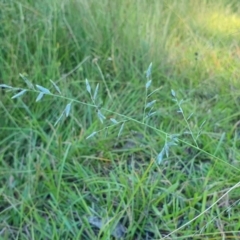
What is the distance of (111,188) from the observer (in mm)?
1779

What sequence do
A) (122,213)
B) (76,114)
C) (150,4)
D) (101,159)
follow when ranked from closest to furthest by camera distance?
(122,213) → (101,159) → (76,114) → (150,4)

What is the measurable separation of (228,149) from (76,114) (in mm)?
572

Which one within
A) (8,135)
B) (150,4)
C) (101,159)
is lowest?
(8,135)

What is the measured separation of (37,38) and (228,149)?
2.96 ft

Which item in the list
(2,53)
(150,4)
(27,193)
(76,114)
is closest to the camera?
(27,193)

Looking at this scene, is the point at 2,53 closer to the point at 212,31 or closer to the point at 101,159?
the point at 101,159

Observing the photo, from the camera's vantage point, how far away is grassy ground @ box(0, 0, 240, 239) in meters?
1.70

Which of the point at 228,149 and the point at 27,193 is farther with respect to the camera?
the point at 228,149

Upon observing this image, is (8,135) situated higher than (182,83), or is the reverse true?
(182,83)

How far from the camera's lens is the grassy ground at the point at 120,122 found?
5.57ft

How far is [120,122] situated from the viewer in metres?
1.38

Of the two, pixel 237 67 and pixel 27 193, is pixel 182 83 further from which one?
pixel 27 193

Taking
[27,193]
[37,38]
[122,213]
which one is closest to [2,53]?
[37,38]

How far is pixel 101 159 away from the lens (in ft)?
6.34
